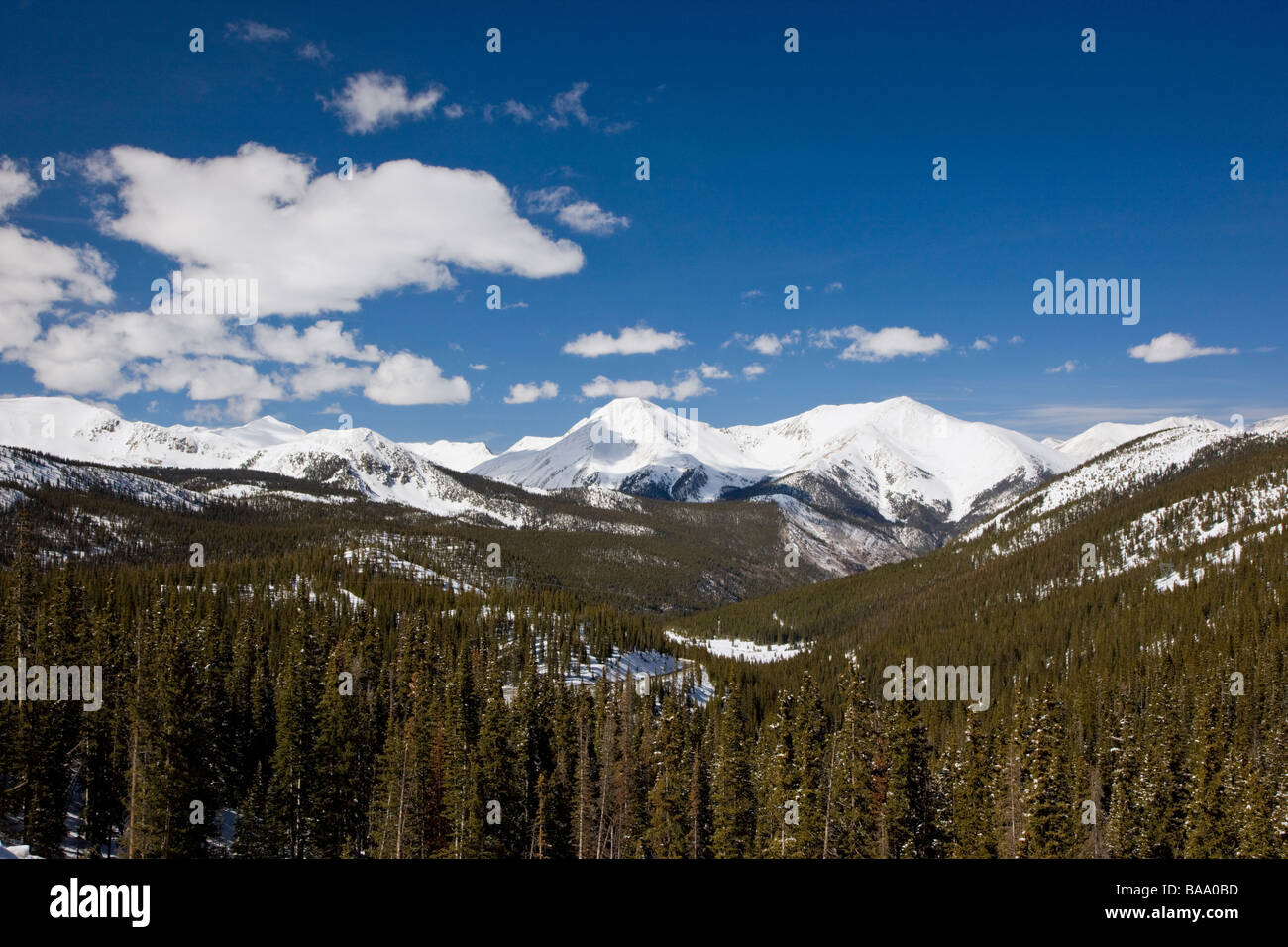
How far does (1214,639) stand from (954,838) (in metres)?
93.7

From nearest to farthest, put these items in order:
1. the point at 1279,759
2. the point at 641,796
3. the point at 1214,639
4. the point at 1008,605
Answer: the point at 1279,759
the point at 641,796
the point at 1214,639
the point at 1008,605

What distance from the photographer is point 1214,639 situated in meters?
114

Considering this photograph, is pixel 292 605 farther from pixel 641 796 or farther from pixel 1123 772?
pixel 1123 772
